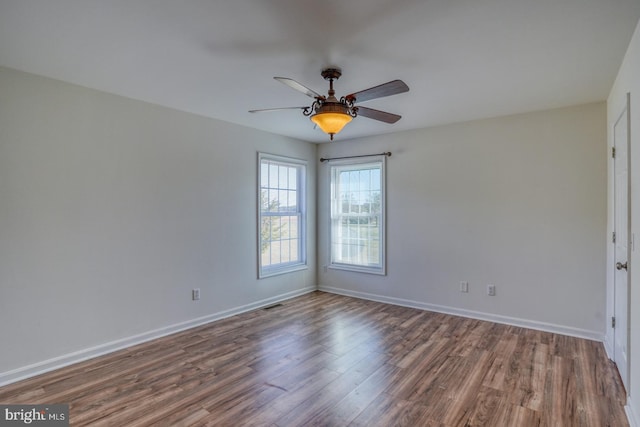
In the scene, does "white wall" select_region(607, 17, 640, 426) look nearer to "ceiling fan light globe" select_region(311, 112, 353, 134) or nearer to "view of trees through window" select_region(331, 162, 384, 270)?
"ceiling fan light globe" select_region(311, 112, 353, 134)

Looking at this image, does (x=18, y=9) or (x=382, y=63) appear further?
(x=382, y=63)

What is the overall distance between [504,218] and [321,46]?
9.88 feet

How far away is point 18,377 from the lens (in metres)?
2.65

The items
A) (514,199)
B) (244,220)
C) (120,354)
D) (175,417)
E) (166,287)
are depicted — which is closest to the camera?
(175,417)

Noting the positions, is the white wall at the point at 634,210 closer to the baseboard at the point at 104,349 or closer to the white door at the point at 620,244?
the white door at the point at 620,244

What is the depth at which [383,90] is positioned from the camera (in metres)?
2.30

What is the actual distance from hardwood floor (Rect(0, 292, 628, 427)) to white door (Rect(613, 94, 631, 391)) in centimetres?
22

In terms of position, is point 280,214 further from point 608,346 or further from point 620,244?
point 608,346

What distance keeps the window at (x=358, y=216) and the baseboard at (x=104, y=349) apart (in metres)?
1.66

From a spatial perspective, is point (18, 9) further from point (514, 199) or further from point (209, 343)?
point (514, 199)

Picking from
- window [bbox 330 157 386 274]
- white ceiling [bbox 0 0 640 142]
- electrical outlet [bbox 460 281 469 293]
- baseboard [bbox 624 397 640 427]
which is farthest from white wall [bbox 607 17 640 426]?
window [bbox 330 157 386 274]

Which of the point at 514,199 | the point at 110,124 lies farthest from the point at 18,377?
the point at 514,199

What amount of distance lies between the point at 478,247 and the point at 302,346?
2472 mm

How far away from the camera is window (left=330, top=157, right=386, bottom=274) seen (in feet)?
16.4
